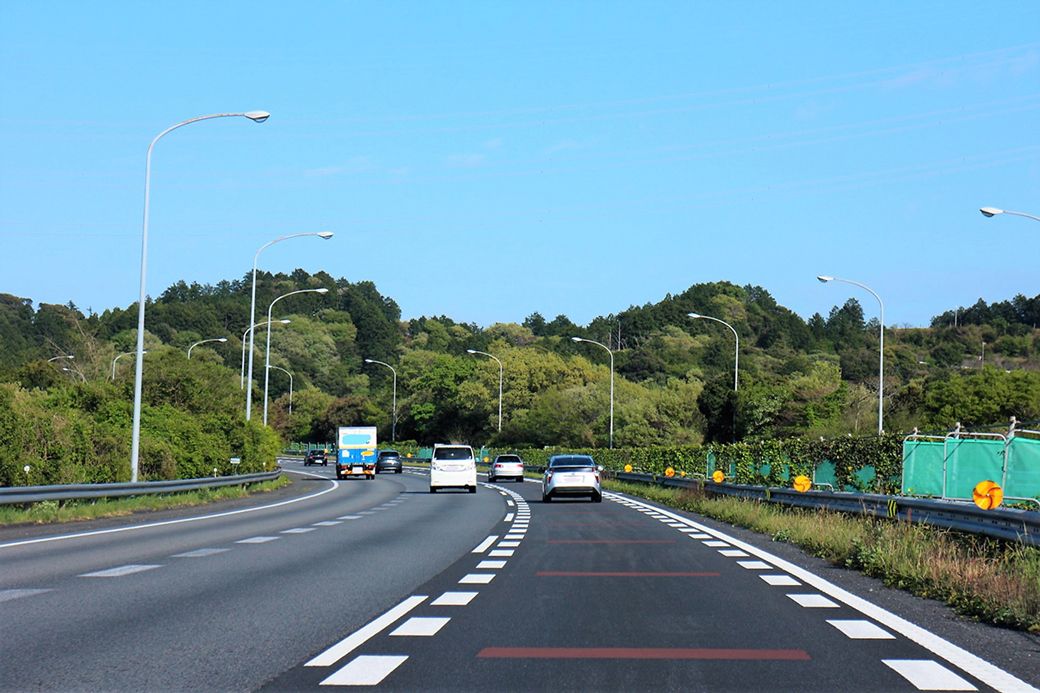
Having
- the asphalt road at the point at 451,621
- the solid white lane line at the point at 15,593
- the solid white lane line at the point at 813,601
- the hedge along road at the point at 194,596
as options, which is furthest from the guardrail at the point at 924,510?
the solid white lane line at the point at 15,593

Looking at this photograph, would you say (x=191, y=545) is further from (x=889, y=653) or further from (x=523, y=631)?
(x=889, y=653)

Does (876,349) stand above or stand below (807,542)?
above

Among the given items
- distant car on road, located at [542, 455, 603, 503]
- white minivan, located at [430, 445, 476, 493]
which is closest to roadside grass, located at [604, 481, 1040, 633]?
distant car on road, located at [542, 455, 603, 503]

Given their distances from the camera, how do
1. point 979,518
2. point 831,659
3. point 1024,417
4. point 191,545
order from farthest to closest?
point 1024,417, point 191,545, point 979,518, point 831,659

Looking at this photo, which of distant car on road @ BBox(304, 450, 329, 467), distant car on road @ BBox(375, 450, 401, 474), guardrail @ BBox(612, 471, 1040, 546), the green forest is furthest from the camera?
distant car on road @ BBox(304, 450, 329, 467)

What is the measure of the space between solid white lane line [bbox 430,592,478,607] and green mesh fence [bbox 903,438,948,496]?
17430 millimetres

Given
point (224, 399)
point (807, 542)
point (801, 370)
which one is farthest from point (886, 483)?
point (801, 370)

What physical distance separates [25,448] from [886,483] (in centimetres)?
1915

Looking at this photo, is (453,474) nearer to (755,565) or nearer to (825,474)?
(825,474)

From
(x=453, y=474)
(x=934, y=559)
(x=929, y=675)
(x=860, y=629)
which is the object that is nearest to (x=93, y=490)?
(x=934, y=559)

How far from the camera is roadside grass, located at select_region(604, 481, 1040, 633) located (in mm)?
10711

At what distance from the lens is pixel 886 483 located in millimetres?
29562

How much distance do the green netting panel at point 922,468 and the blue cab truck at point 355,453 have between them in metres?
51.6

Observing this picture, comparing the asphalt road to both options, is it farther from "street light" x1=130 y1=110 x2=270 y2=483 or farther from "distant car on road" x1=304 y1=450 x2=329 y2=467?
"distant car on road" x1=304 y1=450 x2=329 y2=467
